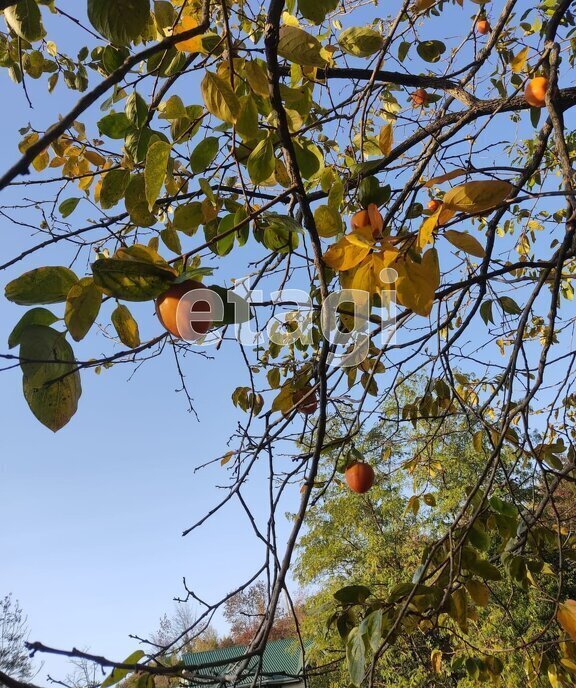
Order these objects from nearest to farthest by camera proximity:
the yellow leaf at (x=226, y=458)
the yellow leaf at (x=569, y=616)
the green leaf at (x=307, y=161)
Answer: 1. the green leaf at (x=307, y=161)
2. the yellow leaf at (x=569, y=616)
3. the yellow leaf at (x=226, y=458)

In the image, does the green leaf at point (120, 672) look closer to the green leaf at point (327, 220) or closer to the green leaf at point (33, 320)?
the green leaf at point (33, 320)

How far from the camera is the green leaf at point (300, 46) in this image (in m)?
0.66

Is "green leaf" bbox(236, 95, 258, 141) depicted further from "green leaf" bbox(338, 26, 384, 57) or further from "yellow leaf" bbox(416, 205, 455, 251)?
"green leaf" bbox(338, 26, 384, 57)

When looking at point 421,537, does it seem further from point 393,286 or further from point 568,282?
point 393,286

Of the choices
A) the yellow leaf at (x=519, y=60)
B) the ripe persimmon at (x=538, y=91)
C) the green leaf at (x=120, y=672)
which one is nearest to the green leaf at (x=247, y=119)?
the green leaf at (x=120, y=672)

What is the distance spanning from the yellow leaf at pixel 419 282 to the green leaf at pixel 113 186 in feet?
1.33

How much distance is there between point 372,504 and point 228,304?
9419 millimetres

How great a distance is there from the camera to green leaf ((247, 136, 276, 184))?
26.0 inches

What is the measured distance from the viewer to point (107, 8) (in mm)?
497

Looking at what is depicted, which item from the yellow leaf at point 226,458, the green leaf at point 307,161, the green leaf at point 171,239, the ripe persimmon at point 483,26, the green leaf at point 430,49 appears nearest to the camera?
the green leaf at point 171,239

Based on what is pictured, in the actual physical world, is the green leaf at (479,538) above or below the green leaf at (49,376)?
below

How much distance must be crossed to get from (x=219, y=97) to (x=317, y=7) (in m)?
0.15

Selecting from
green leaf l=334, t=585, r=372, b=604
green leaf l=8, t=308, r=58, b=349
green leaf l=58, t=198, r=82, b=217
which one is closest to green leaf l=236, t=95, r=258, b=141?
green leaf l=8, t=308, r=58, b=349

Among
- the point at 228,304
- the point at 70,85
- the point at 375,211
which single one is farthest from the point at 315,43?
the point at 70,85
